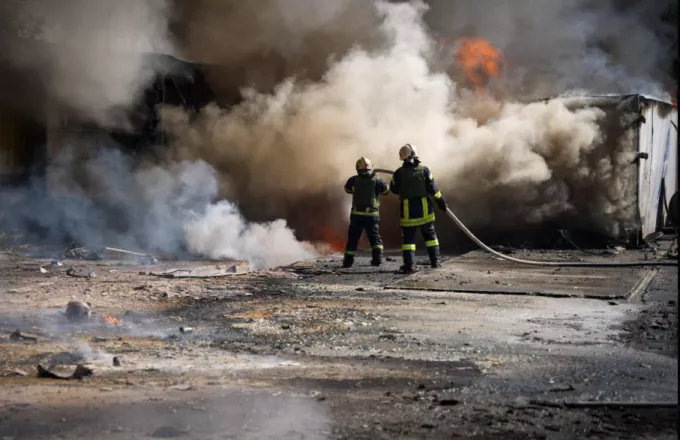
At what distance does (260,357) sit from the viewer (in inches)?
196

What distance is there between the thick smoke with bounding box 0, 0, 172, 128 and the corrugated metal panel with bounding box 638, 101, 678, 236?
364 inches

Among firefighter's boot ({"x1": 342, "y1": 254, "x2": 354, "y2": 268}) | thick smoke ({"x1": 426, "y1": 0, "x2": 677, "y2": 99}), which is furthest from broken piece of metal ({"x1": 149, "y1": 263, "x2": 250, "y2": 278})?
thick smoke ({"x1": 426, "y1": 0, "x2": 677, "y2": 99})

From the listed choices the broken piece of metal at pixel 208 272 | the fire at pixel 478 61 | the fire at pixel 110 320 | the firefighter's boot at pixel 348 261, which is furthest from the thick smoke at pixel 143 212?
the fire at pixel 110 320

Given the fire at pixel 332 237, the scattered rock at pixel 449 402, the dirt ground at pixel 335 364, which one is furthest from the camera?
the fire at pixel 332 237

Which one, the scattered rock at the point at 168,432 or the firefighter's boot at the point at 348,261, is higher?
the firefighter's boot at the point at 348,261

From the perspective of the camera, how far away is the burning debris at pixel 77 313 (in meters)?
6.17

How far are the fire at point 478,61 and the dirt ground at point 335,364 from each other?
7.20 metres

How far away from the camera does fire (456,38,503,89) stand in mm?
14352

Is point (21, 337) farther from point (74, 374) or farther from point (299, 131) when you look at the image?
point (299, 131)

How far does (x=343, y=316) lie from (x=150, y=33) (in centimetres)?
992

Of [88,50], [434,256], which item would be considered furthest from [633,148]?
[88,50]

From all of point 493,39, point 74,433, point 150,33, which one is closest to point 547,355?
point 74,433

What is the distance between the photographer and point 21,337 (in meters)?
5.53

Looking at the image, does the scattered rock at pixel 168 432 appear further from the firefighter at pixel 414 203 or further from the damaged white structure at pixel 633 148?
the damaged white structure at pixel 633 148
